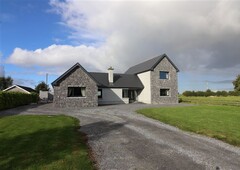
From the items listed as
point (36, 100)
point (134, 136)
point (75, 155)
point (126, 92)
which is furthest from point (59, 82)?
point (75, 155)

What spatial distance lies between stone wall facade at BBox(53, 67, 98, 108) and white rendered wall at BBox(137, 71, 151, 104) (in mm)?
10145

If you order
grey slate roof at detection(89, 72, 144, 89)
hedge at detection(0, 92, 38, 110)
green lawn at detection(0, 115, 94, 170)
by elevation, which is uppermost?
grey slate roof at detection(89, 72, 144, 89)

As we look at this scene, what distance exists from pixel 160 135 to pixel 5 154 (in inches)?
273

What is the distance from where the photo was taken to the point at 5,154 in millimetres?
7133

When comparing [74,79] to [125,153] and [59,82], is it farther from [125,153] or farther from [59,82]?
[125,153]

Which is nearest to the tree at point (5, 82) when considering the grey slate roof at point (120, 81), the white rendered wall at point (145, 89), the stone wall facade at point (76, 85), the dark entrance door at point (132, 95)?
the grey slate roof at point (120, 81)

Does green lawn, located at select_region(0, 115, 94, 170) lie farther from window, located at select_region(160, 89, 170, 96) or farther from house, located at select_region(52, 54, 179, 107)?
window, located at select_region(160, 89, 170, 96)

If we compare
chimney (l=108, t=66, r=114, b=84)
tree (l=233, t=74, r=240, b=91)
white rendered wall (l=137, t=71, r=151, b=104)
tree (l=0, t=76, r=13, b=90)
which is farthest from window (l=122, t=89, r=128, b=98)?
tree (l=0, t=76, r=13, b=90)

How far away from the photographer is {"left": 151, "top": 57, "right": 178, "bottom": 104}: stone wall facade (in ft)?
112

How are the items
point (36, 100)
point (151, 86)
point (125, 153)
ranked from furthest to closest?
point (36, 100) → point (151, 86) → point (125, 153)

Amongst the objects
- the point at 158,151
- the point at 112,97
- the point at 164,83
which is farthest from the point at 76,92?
the point at 158,151

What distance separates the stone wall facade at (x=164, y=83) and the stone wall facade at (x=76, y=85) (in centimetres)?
1071

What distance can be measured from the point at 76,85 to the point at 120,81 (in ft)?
34.4

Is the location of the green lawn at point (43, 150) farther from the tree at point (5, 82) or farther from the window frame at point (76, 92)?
the tree at point (5, 82)
